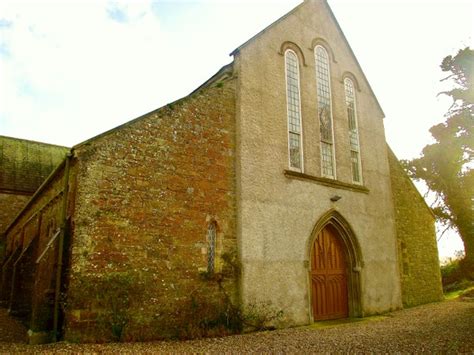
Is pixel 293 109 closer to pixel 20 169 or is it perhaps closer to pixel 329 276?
pixel 329 276

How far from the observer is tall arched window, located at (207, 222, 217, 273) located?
9938 mm

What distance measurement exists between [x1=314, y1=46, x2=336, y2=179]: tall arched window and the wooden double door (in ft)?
7.25

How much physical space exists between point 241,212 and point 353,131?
274 inches

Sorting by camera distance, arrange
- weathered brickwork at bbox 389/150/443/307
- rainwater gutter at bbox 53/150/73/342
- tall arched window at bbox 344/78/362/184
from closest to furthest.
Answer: rainwater gutter at bbox 53/150/73/342, tall arched window at bbox 344/78/362/184, weathered brickwork at bbox 389/150/443/307

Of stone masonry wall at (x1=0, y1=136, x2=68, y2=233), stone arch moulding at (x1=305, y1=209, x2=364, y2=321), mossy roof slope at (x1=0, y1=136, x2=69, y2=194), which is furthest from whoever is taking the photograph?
mossy roof slope at (x1=0, y1=136, x2=69, y2=194)

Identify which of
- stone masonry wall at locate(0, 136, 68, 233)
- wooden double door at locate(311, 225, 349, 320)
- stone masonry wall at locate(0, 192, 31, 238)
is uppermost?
stone masonry wall at locate(0, 136, 68, 233)

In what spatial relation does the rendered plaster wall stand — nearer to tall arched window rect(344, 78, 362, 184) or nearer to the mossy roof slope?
tall arched window rect(344, 78, 362, 184)

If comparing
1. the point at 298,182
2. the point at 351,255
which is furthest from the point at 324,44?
the point at 351,255

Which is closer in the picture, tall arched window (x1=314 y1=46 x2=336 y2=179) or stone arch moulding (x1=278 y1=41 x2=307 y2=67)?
stone arch moulding (x1=278 y1=41 x2=307 y2=67)

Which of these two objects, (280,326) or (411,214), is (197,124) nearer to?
(280,326)

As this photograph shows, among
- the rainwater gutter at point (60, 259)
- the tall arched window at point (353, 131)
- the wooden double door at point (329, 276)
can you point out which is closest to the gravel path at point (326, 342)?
the rainwater gutter at point (60, 259)

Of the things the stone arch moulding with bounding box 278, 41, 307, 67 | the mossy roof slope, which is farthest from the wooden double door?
the mossy roof slope

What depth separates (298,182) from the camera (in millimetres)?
12164

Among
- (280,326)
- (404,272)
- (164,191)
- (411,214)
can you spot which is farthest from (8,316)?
(411,214)
